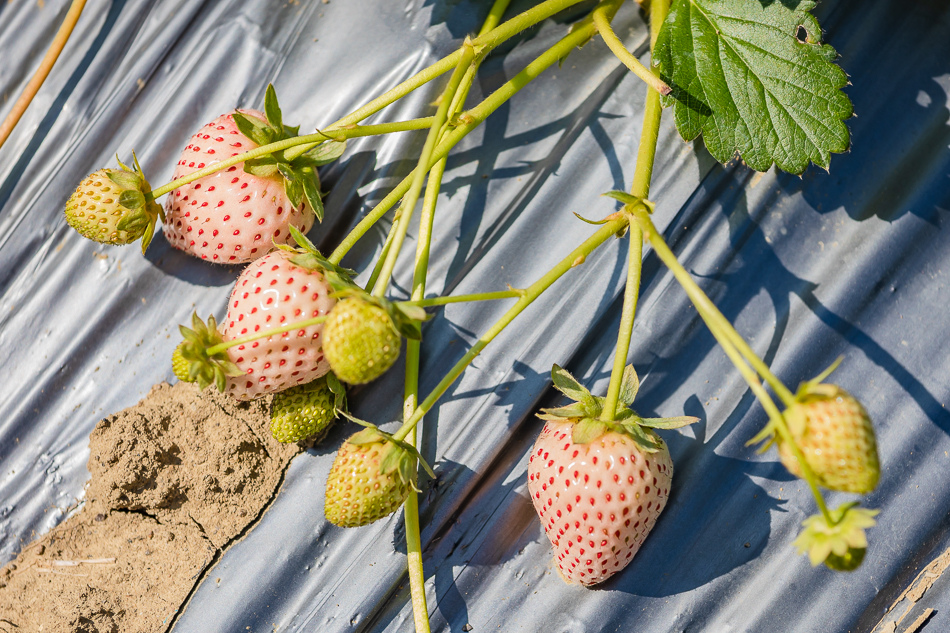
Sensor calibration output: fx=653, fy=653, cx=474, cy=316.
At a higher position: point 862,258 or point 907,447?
point 862,258

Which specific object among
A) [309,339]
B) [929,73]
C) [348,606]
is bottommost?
[348,606]

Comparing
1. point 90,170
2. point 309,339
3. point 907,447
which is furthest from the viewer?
point 90,170

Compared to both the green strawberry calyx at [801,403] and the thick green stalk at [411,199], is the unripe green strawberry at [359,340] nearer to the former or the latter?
the thick green stalk at [411,199]

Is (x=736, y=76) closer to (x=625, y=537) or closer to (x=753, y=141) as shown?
(x=753, y=141)

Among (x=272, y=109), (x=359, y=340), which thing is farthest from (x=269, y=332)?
(x=272, y=109)

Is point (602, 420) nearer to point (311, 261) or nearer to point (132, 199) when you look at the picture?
point (311, 261)

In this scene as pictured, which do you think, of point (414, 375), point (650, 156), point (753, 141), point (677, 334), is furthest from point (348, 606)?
point (753, 141)

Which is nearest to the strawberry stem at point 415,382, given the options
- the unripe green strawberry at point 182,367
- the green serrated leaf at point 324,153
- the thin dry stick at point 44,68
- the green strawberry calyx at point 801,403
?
the green serrated leaf at point 324,153
